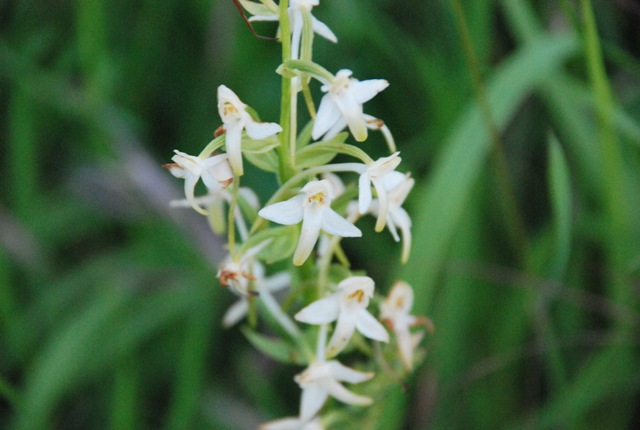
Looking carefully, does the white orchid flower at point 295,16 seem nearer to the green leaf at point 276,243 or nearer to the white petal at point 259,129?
the white petal at point 259,129

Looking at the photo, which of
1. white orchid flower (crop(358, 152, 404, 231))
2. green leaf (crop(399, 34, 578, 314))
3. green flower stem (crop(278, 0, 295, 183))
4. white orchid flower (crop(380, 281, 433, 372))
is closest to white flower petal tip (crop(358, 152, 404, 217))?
white orchid flower (crop(358, 152, 404, 231))

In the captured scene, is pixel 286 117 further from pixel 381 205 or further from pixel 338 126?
pixel 381 205

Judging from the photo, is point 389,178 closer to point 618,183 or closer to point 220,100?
point 220,100

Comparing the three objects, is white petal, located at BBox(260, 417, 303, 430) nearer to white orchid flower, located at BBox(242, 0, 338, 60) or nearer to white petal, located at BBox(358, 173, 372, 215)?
white petal, located at BBox(358, 173, 372, 215)

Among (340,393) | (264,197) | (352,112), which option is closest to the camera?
(352,112)

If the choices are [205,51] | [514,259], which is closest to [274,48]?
[205,51]

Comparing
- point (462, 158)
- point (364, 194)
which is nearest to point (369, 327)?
point (364, 194)
